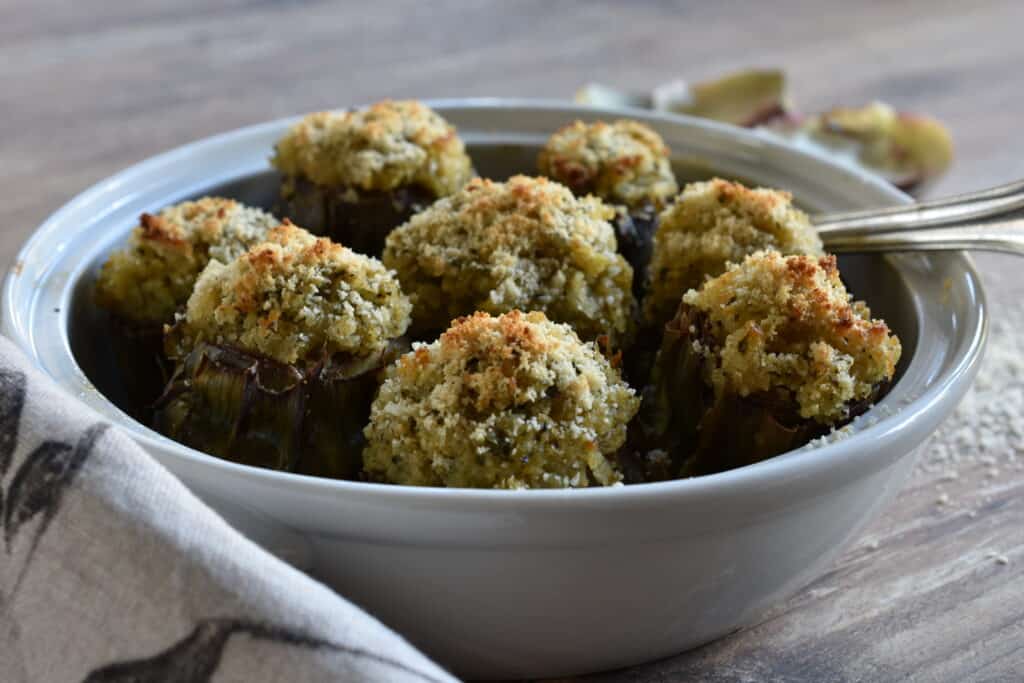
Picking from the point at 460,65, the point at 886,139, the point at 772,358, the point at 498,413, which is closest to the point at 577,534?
the point at 498,413

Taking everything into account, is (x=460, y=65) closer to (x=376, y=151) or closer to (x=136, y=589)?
(x=376, y=151)

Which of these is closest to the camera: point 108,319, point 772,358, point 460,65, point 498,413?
point 498,413

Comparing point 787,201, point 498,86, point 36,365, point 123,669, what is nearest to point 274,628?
point 123,669

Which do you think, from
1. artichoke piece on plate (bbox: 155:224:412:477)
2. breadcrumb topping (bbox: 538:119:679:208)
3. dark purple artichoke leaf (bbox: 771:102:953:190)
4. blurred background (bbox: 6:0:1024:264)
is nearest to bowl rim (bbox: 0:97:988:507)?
artichoke piece on plate (bbox: 155:224:412:477)

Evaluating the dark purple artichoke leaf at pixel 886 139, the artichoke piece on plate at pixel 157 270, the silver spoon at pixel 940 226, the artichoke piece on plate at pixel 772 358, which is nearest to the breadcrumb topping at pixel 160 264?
the artichoke piece on plate at pixel 157 270

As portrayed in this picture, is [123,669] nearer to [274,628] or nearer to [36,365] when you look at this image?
[274,628]

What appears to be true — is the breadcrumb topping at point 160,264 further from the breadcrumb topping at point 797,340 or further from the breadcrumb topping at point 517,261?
the breadcrumb topping at point 797,340
